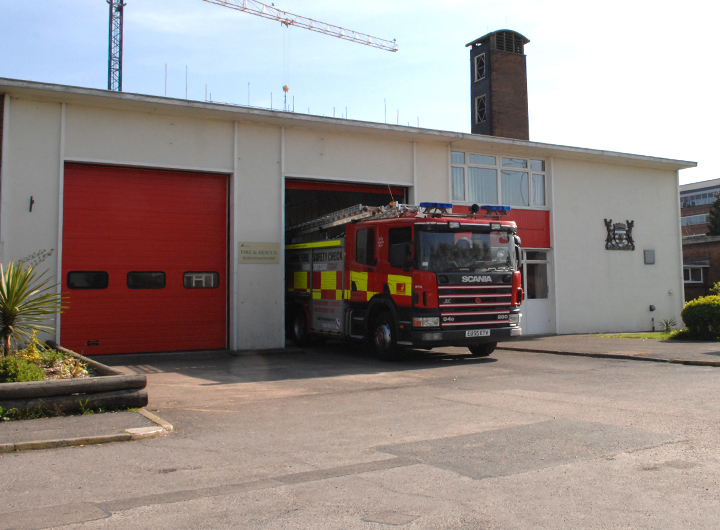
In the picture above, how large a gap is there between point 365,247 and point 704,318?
944 centimetres

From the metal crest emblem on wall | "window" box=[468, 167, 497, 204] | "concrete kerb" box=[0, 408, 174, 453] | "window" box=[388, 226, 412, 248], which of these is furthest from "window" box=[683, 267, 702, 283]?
"concrete kerb" box=[0, 408, 174, 453]

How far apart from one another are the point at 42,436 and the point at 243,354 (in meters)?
9.52

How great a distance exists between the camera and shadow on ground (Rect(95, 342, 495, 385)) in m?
12.6

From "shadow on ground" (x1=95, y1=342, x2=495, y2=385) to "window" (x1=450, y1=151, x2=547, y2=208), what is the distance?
575 centimetres

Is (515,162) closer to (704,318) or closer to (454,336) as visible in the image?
(704,318)

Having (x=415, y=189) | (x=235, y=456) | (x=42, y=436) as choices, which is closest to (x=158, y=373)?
(x=42, y=436)

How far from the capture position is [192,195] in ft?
54.5

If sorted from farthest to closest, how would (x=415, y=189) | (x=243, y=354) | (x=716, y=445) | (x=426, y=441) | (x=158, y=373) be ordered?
1. (x=415, y=189)
2. (x=243, y=354)
3. (x=158, y=373)
4. (x=426, y=441)
5. (x=716, y=445)

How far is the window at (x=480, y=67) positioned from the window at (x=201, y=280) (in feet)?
95.2

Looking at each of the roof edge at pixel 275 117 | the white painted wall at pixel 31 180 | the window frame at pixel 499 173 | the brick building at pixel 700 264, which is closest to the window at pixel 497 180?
the window frame at pixel 499 173

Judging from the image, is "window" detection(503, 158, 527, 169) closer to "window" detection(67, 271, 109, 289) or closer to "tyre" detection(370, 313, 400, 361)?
"tyre" detection(370, 313, 400, 361)

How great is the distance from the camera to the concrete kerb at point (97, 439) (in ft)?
20.7

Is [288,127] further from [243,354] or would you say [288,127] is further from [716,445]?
[716,445]

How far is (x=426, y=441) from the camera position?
6559mm
